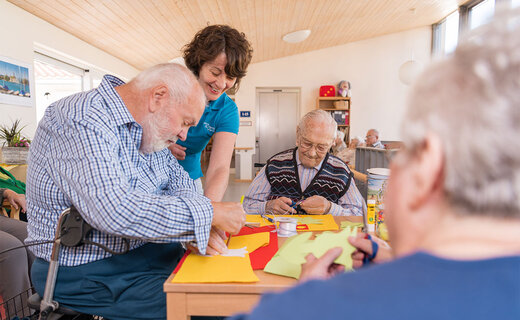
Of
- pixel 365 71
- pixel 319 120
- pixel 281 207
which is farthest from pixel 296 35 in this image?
pixel 281 207

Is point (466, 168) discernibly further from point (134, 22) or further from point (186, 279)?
point (134, 22)

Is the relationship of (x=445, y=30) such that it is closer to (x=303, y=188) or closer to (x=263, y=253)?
(x=303, y=188)

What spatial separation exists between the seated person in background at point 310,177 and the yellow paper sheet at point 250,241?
0.65 metres

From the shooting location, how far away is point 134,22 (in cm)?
517

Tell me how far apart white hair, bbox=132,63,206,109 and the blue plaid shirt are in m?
0.13

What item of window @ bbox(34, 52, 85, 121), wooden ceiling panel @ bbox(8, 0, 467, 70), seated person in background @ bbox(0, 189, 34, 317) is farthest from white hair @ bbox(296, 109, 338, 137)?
window @ bbox(34, 52, 85, 121)

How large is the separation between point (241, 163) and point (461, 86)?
882 cm

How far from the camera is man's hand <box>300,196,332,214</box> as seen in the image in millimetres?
2035

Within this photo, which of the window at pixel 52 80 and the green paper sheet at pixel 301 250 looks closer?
the green paper sheet at pixel 301 250

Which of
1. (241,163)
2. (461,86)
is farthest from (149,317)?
(241,163)

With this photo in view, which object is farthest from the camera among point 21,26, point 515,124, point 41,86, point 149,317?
point 41,86

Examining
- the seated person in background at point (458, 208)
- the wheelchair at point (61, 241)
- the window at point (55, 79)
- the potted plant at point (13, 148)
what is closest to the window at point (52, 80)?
the window at point (55, 79)

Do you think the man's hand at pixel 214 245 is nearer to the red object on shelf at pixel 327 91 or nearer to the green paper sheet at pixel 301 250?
the green paper sheet at pixel 301 250

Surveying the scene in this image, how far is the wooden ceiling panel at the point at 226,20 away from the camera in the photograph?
466 cm
